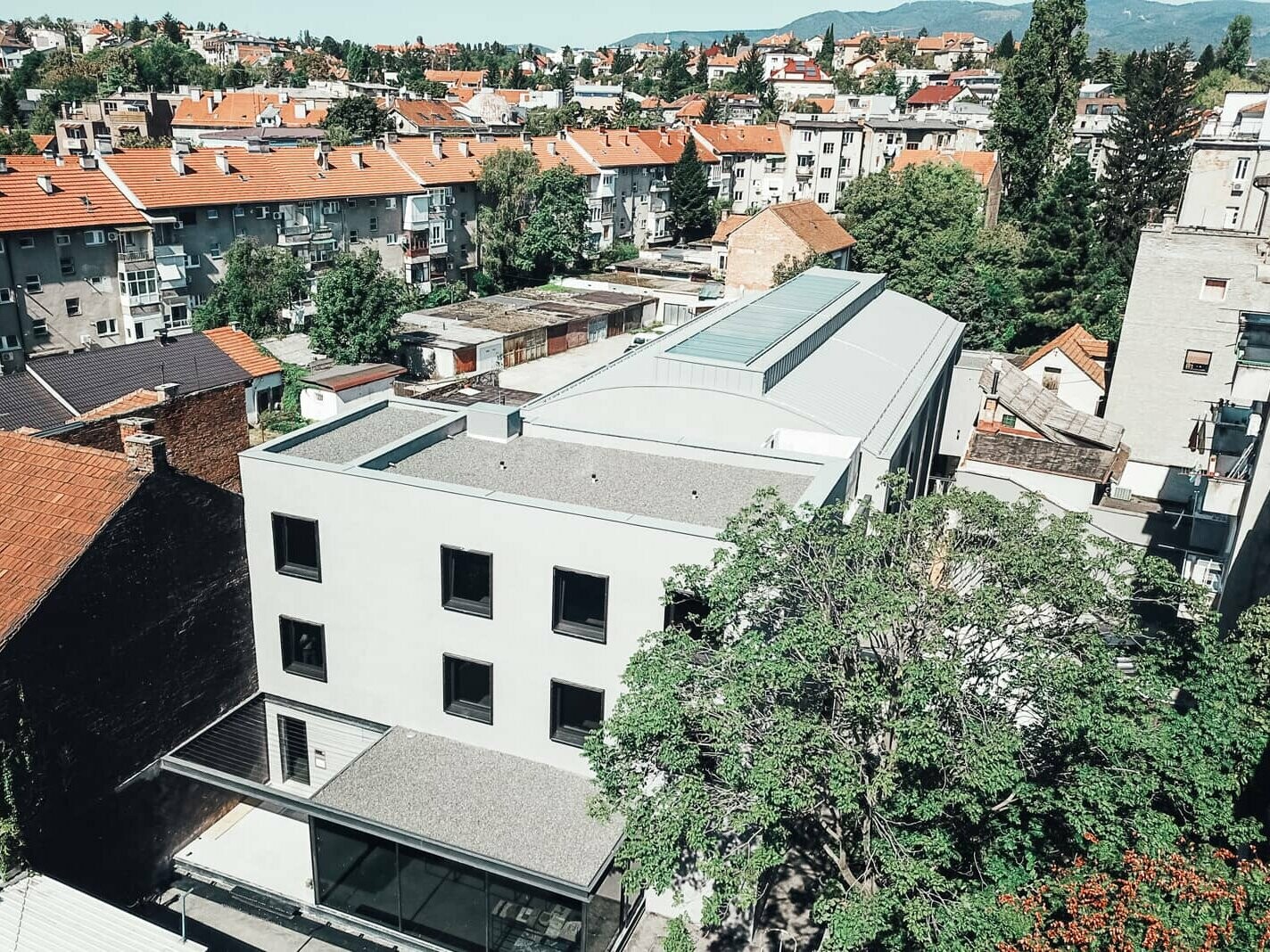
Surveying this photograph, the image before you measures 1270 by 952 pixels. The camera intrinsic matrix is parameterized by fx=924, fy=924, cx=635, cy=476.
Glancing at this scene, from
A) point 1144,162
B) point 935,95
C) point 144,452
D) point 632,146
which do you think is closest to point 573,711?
point 144,452

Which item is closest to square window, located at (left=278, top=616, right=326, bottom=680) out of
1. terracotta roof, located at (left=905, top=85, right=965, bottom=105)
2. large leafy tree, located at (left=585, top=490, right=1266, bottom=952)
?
large leafy tree, located at (left=585, top=490, right=1266, bottom=952)

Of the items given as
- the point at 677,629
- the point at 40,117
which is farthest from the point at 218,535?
the point at 40,117

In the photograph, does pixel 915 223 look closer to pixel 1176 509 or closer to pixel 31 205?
pixel 1176 509

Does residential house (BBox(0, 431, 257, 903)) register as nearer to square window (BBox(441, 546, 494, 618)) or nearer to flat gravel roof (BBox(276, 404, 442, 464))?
flat gravel roof (BBox(276, 404, 442, 464))

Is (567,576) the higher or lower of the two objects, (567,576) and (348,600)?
the higher

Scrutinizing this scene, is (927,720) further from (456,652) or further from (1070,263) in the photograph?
(1070,263)

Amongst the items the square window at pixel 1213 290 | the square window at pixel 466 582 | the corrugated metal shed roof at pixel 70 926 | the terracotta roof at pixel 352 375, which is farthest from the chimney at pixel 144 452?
the square window at pixel 1213 290
